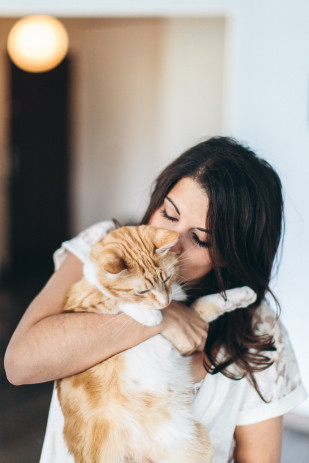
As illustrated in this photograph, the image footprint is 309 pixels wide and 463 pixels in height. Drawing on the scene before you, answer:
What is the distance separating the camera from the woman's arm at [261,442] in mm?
1128

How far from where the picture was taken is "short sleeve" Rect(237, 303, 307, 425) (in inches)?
45.3

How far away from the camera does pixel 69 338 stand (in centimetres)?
92

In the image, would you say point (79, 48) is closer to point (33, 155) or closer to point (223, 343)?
point (33, 155)

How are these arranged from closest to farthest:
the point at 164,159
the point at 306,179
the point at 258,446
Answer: the point at 258,446 → the point at 306,179 → the point at 164,159

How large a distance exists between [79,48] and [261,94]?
2.89m

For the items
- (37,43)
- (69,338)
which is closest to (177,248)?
(69,338)

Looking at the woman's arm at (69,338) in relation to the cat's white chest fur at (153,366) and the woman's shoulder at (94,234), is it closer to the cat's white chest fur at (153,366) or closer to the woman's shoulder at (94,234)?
the cat's white chest fur at (153,366)

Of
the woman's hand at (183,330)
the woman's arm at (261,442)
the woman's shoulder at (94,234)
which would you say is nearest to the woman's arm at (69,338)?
the woman's hand at (183,330)

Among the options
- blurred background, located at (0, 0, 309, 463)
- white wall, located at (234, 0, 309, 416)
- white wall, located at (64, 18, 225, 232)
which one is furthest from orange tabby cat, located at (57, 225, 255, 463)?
white wall, located at (64, 18, 225, 232)

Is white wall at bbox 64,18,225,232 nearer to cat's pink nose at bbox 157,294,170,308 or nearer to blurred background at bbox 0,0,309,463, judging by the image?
blurred background at bbox 0,0,309,463

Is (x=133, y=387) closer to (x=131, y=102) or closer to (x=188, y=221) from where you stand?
(x=188, y=221)

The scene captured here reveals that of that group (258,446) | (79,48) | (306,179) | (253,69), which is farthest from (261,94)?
(79,48)

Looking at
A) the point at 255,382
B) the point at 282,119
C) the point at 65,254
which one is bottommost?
the point at 255,382

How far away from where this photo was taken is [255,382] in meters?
1.17
